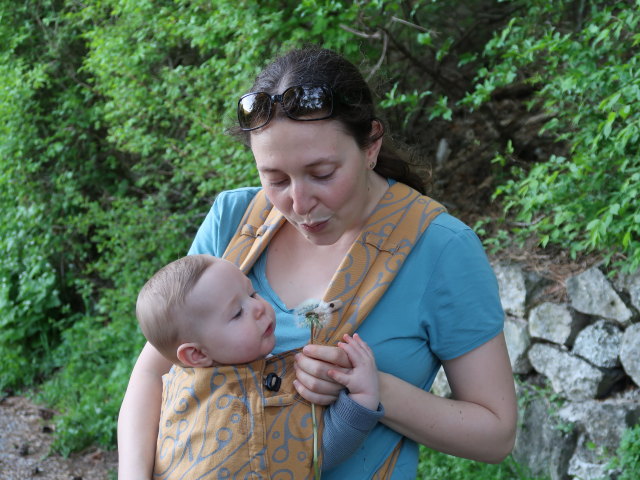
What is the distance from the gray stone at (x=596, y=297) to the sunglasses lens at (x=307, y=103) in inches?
82.8

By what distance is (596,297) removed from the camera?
3537mm

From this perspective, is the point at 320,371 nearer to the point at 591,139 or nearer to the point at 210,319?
the point at 210,319

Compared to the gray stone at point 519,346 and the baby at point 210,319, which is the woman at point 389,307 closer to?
the baby at point 210,319

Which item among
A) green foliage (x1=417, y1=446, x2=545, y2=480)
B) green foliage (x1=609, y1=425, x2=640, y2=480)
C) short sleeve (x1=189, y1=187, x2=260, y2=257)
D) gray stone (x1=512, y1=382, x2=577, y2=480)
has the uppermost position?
short sleeve (x1=189, y1=187, x2=260, y2=257)

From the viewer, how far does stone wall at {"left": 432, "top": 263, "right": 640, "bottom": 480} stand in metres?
3.35

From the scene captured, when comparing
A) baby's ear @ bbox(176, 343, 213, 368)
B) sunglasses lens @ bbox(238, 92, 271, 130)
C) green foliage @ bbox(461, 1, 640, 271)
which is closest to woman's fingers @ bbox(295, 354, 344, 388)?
baby's ear @ bbox(176, 343, 213, 368)

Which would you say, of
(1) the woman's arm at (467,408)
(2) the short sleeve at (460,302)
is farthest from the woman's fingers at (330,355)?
(2) the short sleeve at (460,302)

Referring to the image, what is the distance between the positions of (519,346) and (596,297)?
0.52 metres

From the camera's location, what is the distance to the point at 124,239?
20.0 feet

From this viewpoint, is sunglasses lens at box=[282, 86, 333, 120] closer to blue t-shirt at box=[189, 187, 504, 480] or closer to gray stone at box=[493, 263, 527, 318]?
blue t-shirt at box=[189, 187, 504, 480]

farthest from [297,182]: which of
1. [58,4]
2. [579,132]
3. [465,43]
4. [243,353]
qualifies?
[58,4]

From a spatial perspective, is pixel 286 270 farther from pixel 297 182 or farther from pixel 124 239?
pixel 124 239

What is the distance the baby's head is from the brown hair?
0.43 metres

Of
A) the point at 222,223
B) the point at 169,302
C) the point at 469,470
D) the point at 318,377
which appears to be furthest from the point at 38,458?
the point at 318,377
